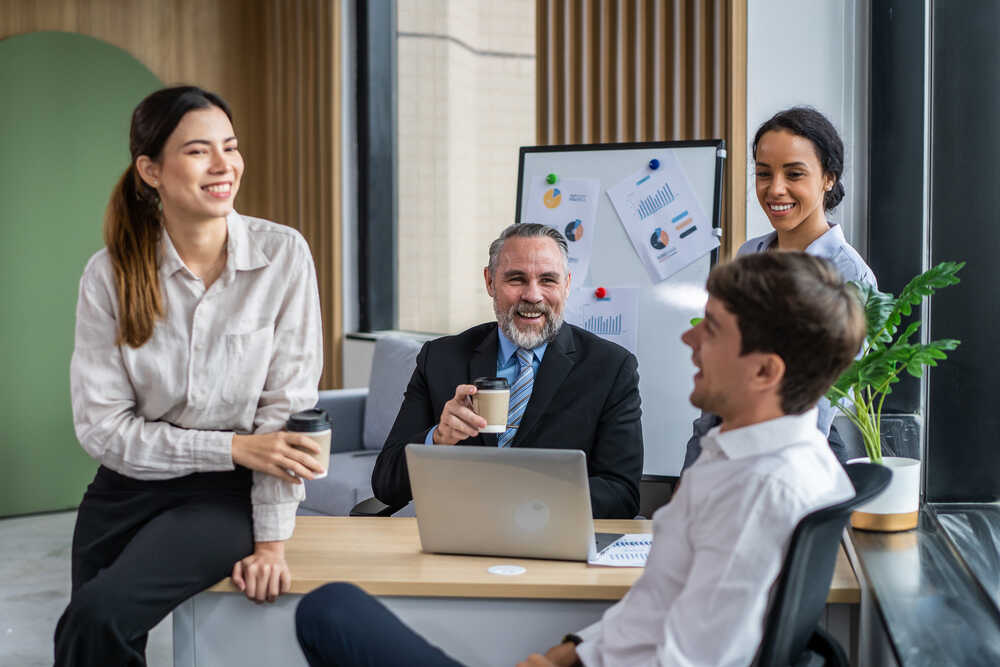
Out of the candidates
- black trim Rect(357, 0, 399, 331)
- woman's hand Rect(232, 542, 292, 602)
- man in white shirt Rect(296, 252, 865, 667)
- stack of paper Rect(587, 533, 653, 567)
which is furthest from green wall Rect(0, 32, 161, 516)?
man in white shirt Rect(296, 252, 865, 667)

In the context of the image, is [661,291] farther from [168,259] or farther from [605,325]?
[168,259]

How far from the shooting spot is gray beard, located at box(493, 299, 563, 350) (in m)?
2.48

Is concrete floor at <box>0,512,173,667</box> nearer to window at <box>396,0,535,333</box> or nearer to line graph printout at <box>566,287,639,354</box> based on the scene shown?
line graph printout at <box>566,287,639,354</box>

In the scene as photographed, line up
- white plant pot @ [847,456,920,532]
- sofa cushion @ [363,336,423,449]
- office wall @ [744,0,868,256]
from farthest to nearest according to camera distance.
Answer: sofa cushion @ [363,336,423,449] < office wall @ [744,0,868,256] < white plant pot @ [847,456,920,532]

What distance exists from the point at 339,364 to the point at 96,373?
11.9ft

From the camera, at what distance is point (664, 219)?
119 inches

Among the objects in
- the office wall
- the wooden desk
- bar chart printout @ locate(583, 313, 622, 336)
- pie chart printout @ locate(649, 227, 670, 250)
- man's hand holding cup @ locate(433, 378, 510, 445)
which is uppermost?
the office wall

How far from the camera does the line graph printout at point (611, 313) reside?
10.1ft

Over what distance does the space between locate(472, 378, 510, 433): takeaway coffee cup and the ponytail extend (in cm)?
61

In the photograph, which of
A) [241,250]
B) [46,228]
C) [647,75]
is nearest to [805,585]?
[241,250]

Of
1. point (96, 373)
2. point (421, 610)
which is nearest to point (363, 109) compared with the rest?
point (96, 373)

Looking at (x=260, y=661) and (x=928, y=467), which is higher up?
(x=928, y=467)

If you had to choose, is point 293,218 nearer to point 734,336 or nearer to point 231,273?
point 231,273

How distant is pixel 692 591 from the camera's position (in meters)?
1.32
